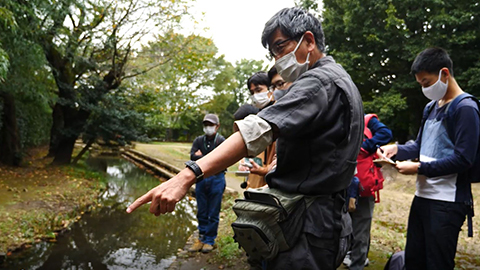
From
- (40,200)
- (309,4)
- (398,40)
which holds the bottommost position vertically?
(40,200)

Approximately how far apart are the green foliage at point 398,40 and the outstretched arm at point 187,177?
13582mm

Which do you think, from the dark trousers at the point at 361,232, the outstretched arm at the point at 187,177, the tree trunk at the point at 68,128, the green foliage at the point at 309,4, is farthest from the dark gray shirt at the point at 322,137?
the green foliage at the point at 309,4

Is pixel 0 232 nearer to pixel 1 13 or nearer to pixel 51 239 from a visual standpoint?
pixel 51 239

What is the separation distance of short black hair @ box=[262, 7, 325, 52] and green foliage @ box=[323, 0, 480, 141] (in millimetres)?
12972

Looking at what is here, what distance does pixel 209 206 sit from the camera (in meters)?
5.02

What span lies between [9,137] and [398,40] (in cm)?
1523

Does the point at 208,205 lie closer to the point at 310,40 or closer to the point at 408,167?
the point at 408,167

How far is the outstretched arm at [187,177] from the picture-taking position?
1285 mm

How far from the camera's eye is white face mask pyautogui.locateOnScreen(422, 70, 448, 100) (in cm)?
243

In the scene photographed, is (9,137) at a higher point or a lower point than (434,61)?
lower

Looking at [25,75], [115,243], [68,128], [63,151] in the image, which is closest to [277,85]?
[115,243]

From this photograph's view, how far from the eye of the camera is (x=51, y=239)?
5465 mm

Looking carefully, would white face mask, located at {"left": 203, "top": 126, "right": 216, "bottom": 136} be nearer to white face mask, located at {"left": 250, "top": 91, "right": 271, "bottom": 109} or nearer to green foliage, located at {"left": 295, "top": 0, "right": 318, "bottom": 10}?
white face mask, located at {"left": 250, "top": 91, "right": 271, "bottom": 109}

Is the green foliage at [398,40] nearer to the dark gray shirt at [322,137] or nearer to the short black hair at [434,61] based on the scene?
the short black hair at [434,61]
